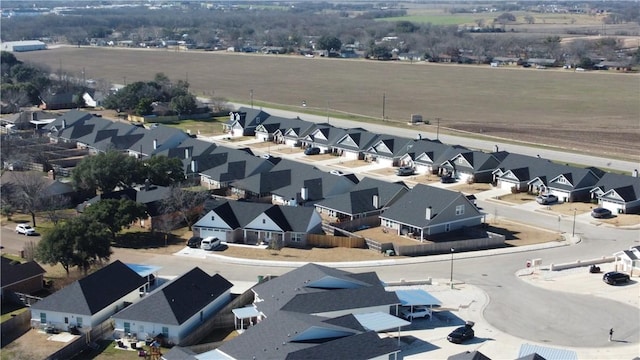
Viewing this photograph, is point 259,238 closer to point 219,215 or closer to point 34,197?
point 219,215

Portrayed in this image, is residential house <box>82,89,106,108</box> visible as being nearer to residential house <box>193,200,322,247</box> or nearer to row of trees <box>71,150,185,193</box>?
row of trees <box>71,150,185,193</box>

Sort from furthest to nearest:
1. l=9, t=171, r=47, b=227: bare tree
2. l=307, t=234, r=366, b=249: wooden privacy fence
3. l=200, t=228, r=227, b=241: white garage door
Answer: l=9, t=171, r=47, b=227: bare tree
l=200, t=228, r=227, b=241: white garage door
l=307, t=234, r=366, b=249: wooden privacy fence

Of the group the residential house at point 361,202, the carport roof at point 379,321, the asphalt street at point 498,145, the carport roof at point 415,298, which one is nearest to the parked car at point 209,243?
the residential house at point 361,202

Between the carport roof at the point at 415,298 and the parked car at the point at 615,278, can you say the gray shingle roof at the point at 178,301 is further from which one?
the parked car at the point at 615,278

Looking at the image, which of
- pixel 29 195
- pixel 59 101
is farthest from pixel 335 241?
pixel 59 101

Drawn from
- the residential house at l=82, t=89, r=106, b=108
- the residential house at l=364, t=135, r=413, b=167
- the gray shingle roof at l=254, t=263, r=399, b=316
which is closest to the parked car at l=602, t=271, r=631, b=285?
the gray shingle roof at l=254, t=263, r=399, b=316

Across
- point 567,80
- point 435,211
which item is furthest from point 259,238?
point 567,80
